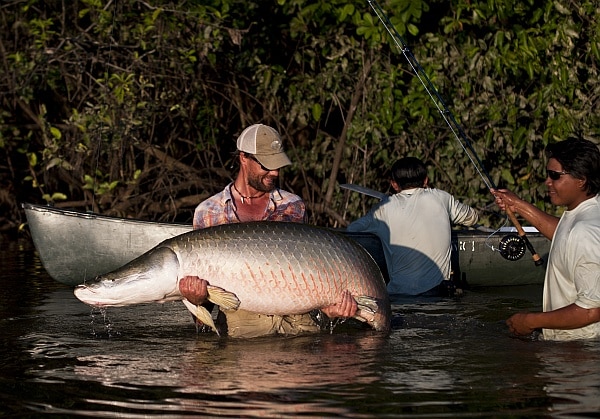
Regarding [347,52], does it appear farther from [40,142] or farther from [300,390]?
[300,390]

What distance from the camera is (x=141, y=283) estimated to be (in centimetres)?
585

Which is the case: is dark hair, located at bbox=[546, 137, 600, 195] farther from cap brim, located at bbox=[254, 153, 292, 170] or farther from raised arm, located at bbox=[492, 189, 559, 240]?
cap brim, located at bbox=[254, 153, 292, 170]

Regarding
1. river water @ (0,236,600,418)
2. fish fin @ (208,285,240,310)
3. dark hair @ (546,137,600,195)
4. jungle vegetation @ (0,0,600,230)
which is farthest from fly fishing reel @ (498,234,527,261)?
fish fin @ (208,285,240,310)

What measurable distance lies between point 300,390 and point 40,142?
1020 cm

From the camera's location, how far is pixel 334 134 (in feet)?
45.2

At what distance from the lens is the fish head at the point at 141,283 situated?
5832mm

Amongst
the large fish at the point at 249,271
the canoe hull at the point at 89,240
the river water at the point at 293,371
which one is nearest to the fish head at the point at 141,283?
the large fish at the point at 249,271

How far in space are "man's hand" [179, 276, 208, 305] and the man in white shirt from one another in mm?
3233

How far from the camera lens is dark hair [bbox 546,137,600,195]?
5.49 metres

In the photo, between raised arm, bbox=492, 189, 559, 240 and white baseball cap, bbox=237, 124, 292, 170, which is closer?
raised arm, bbox=492, 189, 559, 240

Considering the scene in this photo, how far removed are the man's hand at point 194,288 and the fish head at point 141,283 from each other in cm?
6

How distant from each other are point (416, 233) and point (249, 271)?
3.18 meters

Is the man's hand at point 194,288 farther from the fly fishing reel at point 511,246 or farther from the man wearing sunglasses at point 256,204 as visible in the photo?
the fly fishing reel at point 511,246

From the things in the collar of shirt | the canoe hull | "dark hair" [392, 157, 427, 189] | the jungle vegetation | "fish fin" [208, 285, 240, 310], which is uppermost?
the jungle vegetation
